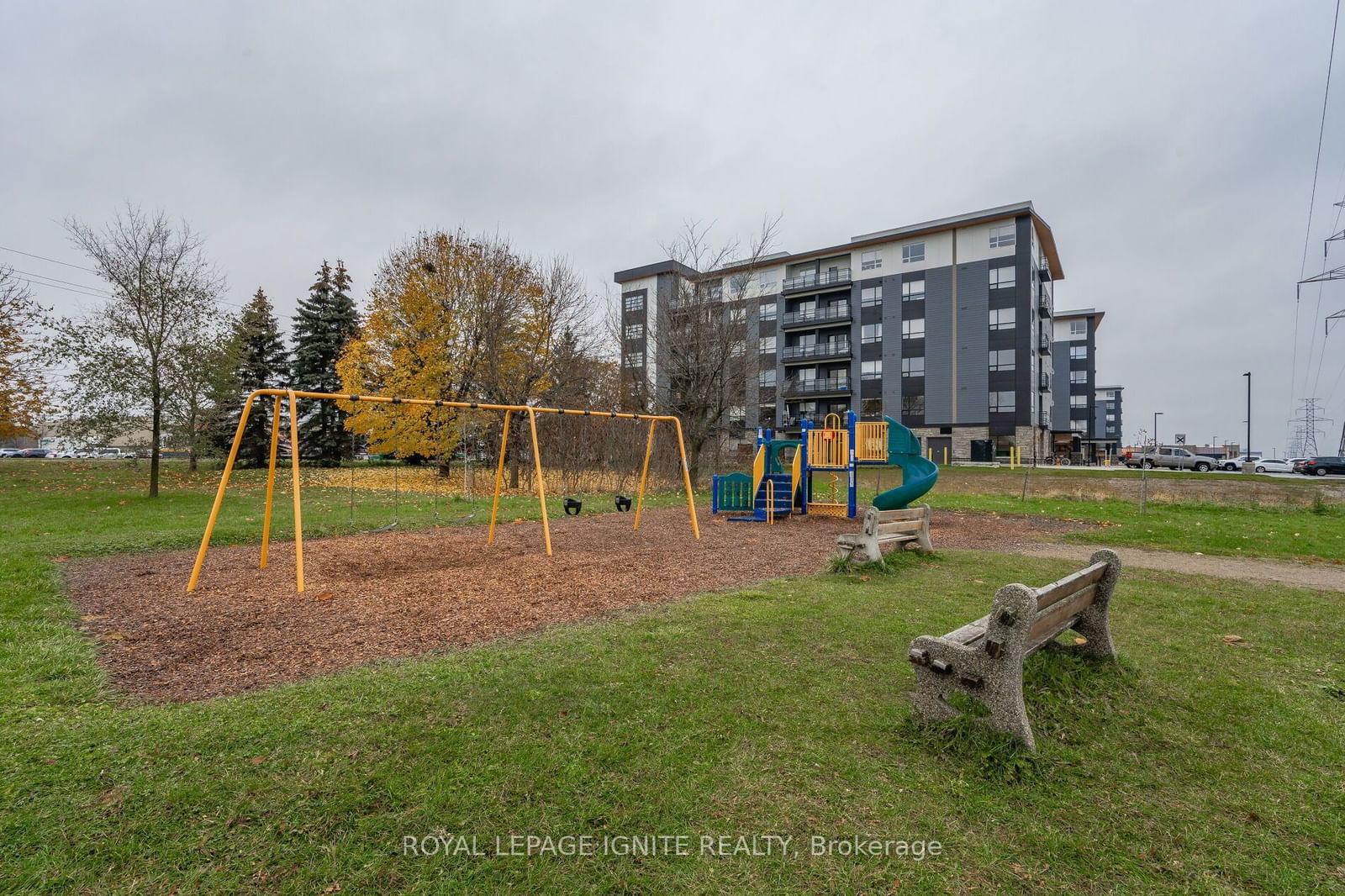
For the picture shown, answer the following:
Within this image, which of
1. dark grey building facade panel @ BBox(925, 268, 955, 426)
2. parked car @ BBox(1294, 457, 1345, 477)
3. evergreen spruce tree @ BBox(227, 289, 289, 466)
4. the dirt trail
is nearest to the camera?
the dirt trail

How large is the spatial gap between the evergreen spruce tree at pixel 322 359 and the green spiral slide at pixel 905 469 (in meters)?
32.5

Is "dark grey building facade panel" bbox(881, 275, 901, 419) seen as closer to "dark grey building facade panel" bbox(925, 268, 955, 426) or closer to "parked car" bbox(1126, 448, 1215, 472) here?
"dark grey building facade panel" bbox(925, 268, 955, 426)

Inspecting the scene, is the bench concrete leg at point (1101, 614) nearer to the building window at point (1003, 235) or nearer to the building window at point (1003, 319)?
the building window at point (1003, 319)

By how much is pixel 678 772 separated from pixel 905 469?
40.4ft

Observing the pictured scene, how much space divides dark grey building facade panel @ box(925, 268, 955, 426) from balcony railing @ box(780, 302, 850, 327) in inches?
269

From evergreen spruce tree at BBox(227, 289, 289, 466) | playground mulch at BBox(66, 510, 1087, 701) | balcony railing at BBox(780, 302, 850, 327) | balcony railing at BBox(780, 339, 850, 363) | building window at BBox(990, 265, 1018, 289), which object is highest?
building window at BBox(990, 265, 1018, 289)

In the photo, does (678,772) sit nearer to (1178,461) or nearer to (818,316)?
(818,316)

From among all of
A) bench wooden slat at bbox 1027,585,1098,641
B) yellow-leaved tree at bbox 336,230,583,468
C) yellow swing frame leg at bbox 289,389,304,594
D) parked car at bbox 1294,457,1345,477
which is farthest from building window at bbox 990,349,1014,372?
yellow swing frame leg at bbox 289,389,304,594

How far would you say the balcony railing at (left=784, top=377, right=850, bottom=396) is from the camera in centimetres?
5281

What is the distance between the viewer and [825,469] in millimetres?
14484

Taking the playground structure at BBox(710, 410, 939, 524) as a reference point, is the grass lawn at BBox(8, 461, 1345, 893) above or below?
below

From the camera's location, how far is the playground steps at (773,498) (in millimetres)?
13812

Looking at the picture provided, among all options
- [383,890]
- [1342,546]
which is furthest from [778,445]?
[383,890]

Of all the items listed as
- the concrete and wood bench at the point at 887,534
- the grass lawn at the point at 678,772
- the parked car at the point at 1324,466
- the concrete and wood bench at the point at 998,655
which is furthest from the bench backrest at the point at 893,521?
the parked car at the point at 1324,466
